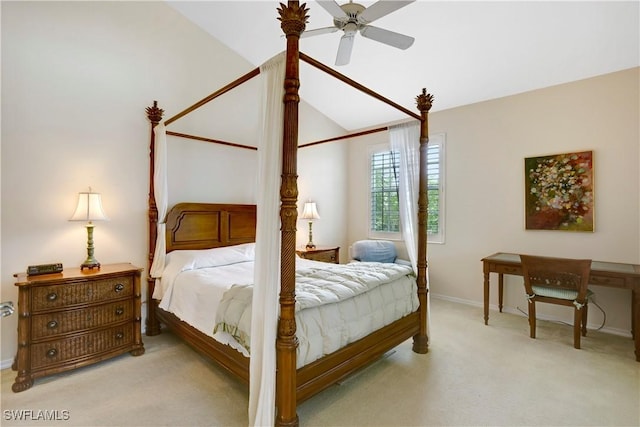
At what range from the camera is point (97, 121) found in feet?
10.1

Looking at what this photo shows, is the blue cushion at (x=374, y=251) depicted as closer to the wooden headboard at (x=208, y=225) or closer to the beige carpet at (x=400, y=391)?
the wooden headboard at (x=208, y=225)

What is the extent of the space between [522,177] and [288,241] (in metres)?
3.57

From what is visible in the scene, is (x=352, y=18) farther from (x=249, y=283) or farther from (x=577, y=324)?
(x=577, y=324)

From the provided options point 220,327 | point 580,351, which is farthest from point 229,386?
point 580,351

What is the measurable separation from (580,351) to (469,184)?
90.0 inches

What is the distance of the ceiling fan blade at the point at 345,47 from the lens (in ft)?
8.34

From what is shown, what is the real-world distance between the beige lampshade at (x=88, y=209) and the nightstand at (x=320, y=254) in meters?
2.42

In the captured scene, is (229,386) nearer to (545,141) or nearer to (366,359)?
(366,359)

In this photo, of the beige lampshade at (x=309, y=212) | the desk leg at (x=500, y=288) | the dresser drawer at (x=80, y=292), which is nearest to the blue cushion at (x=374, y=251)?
the beige lampshade at (x=309, y=212)

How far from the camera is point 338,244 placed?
18.8ft

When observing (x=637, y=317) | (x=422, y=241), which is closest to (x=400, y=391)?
(x=422, y=241)

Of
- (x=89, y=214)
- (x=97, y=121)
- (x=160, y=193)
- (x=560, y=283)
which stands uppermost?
(x=97, y=121)

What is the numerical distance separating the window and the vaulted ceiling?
0.83 metres

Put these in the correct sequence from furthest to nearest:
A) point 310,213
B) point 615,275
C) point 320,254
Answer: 1. point 310,213
2. point 320,254
3. point 615,275
